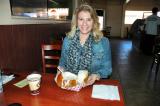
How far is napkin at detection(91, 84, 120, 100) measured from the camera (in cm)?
123

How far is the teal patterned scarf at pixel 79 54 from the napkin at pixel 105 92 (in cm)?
34

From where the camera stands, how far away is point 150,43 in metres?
7.18

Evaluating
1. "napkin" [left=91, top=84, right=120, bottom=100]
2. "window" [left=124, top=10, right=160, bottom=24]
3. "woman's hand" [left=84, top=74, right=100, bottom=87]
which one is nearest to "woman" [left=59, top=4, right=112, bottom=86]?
"woman's hand" [left=84, top=74, right=100, bottom=87]

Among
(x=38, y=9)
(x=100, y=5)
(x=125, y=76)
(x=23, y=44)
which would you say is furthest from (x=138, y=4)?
(x=23, y=44)

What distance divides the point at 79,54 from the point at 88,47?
113 mm

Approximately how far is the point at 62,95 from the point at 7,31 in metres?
1.37

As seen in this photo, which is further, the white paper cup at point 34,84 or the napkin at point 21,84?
the napkin at point 21,84

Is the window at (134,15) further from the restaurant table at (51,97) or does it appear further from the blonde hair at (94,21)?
the restaurant table at (51,97)

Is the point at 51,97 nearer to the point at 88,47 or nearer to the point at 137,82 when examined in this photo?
the point at 88,47

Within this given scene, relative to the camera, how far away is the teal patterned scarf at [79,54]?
5.47 feet

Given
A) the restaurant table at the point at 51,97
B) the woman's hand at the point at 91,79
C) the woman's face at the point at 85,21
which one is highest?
the woman's face at the point at 85,21

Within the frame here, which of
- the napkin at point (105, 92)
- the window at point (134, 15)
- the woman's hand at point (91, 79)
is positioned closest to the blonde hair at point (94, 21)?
the woman's hand at point (91, 79)

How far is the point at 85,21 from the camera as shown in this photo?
64.9 inches

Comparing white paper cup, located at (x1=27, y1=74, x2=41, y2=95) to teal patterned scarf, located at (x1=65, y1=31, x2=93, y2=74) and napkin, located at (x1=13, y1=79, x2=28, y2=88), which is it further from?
teal patterned scarf, located at (x1=65, y1=31, x2=93, y2=74)
